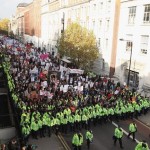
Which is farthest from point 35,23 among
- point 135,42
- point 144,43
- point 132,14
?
point 144,43

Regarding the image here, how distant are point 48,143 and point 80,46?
22.6m

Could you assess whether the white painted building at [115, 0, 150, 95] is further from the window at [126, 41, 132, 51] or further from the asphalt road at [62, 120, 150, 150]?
the asphalt road at [62, 120, 150, 150]

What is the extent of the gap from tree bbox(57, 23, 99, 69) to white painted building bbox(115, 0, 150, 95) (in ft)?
12.3

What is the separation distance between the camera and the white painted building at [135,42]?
33812 mm

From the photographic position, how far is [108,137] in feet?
67.8

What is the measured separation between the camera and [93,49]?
4062cm

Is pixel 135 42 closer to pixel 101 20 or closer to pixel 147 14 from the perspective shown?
pixel 147 14

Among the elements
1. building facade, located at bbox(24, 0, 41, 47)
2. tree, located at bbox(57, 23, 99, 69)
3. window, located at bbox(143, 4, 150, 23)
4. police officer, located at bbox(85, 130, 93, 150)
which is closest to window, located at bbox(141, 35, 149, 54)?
window, located at bbox(143, 4, 150, 23)

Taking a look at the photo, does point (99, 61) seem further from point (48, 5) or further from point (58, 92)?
point (48, 5)

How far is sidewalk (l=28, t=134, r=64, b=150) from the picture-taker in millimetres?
18734

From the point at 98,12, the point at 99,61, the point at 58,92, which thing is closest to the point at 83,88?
the point at 58,92

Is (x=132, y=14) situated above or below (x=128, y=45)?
above

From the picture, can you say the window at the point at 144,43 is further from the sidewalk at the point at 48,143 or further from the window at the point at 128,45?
the sidewalk at the point at 48,143

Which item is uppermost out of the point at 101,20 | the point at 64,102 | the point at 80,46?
the point at 101,20
